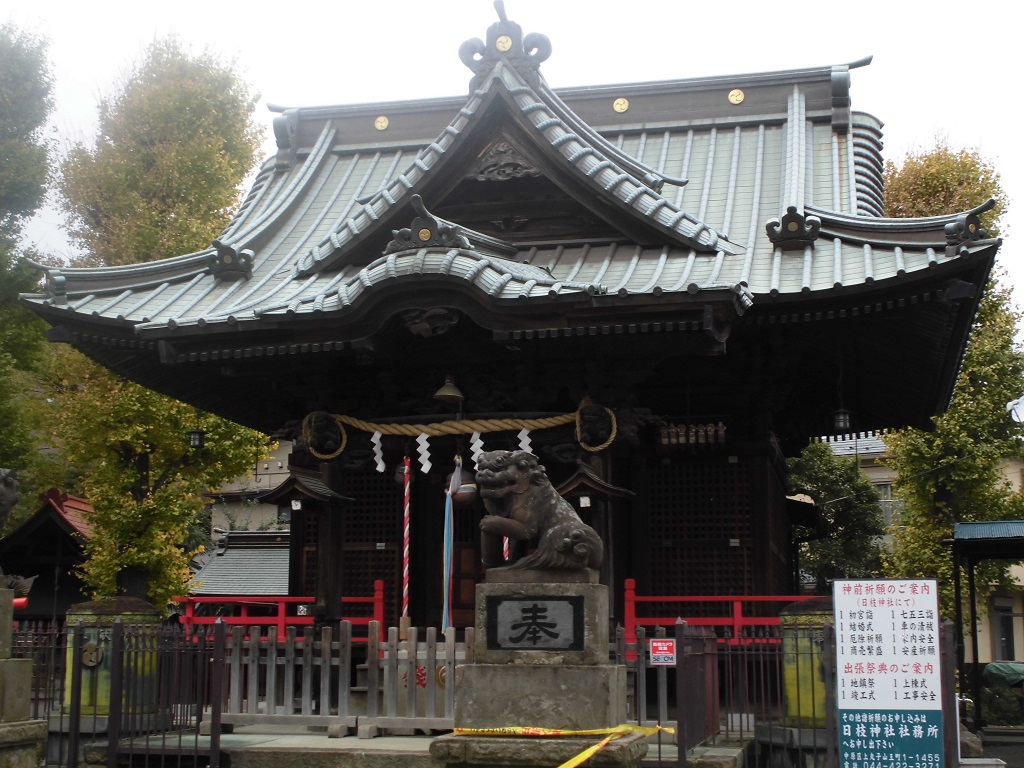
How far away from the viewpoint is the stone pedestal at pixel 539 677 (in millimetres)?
7871

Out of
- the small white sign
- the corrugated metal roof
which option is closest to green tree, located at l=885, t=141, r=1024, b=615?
the corrugated metal roof

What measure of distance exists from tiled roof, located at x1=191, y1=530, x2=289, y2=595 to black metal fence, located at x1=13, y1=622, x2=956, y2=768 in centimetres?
1828

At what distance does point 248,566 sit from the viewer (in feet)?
107

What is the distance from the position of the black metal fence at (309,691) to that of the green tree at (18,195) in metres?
12.0

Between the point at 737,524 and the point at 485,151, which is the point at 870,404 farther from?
the point at 485,151

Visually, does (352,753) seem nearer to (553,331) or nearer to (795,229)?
(553,331)

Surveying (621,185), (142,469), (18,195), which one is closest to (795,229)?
(621,185)

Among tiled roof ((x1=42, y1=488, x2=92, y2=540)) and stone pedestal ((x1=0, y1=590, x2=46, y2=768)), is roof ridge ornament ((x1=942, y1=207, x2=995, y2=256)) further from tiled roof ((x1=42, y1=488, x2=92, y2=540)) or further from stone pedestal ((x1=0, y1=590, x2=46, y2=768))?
tiled roof ((x1=42, y1=488, x2=92, y2=540))

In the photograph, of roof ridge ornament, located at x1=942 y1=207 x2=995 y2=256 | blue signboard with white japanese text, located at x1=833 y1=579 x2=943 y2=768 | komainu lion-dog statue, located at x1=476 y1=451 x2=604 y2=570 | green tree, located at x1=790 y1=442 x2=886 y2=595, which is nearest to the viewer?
komainu lion-dog statue, located at x1=476 y1=451 x2=604 y2=570

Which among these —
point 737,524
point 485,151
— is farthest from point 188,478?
point 737,524

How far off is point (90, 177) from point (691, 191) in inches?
551

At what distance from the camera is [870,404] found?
17.7 meters

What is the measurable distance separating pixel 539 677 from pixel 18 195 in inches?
759

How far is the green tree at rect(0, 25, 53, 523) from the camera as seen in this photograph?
23.0m
